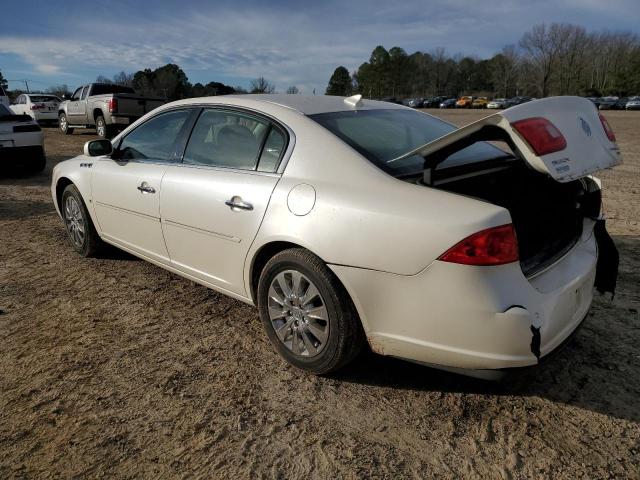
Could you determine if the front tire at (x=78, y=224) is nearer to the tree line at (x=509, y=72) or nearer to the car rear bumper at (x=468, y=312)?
the car rear bumper at (x=468, y=312)

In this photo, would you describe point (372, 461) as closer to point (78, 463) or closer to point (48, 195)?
point (78, 463)

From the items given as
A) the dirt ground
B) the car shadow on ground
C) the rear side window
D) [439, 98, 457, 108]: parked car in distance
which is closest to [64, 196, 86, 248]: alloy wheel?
the dirt ground

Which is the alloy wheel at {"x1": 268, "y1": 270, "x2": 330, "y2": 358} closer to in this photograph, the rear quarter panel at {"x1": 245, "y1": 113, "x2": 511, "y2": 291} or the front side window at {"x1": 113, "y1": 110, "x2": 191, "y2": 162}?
the rear quarter panel at {"x1": 245, "y1": 113, "x2": 511, "y2": 291}

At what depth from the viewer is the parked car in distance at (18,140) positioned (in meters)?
8.70

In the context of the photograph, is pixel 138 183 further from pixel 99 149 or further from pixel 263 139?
pixel 263 139

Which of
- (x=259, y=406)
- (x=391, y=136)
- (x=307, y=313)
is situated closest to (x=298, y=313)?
(x=307, y=313)

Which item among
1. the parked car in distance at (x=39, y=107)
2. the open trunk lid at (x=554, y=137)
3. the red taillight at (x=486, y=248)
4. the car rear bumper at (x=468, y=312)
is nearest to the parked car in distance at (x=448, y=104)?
the parked car in distance at (x=39, y=107)

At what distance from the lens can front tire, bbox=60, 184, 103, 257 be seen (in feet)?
14.6

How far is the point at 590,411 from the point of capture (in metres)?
2.39

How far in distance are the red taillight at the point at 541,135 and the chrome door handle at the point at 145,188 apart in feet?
8.19

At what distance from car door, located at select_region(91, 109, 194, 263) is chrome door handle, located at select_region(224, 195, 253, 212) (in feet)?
2.70

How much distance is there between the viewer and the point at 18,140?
8.84 metres

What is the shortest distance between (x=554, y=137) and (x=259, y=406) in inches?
75.3

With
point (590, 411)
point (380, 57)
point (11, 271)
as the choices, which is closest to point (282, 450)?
point (590, 411)
